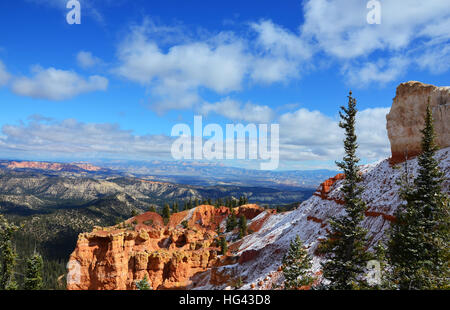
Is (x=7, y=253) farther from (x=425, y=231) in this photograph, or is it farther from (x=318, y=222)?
(x=318, y=222)

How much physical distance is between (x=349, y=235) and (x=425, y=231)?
7.26m

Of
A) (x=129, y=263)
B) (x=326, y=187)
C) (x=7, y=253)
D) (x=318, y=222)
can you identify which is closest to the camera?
(x=7, y=253)

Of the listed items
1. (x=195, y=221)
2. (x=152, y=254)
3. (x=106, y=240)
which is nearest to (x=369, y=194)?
(x=152, y=254)

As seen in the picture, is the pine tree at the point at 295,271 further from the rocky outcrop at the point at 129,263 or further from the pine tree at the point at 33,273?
the pine tree at the point at 33,273

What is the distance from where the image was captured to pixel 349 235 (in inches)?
830

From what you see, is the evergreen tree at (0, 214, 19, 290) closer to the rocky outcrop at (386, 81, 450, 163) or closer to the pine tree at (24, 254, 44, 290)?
the pine tree at (24, 254, 44, 290)

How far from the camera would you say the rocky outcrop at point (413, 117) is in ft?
139

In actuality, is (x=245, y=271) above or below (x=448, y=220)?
below

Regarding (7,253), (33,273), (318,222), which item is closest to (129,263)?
(33,273)

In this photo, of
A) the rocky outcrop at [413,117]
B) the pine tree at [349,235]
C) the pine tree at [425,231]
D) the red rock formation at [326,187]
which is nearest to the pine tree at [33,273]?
the pine tree at [349,235]
